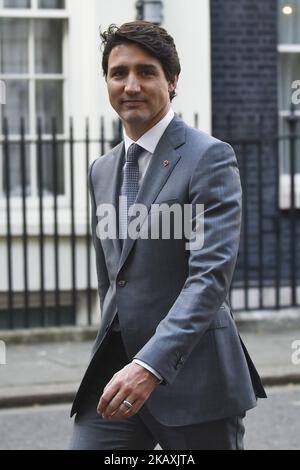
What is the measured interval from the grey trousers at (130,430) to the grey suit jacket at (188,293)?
4 centimetres

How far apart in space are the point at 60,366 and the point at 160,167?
19.6 ft

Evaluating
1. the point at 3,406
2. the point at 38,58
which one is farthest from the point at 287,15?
the point at 3,406

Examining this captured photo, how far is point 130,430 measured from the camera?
3336 mm

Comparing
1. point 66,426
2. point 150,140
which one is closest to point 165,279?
point 150,140

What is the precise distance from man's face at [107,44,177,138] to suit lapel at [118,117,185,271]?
78mm

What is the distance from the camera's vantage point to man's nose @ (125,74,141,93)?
3.25 metres

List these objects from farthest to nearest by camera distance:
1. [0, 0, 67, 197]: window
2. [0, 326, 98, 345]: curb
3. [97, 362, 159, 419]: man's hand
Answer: [0, 0, 67, 197]: window → [0, 326, 98, 345]: curb → [97, 362, 159, 419]: man's hand
